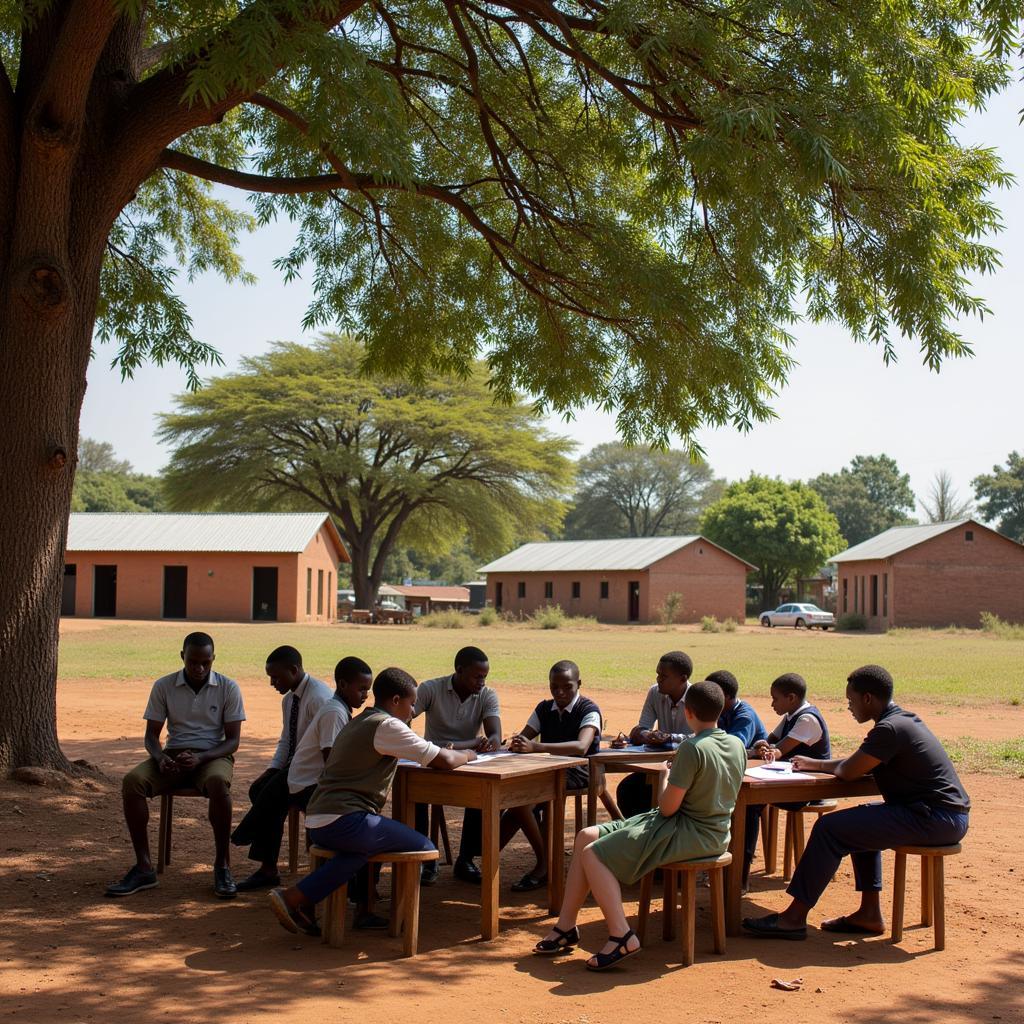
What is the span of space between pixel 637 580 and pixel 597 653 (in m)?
25.9

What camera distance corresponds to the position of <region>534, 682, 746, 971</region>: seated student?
18.7 ft

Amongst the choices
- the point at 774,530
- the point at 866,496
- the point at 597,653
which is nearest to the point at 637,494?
the point at 866,496

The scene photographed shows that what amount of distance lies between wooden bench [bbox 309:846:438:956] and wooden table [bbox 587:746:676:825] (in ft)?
4.55

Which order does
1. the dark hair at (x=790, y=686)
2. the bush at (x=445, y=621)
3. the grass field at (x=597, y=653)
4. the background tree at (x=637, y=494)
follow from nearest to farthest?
the dark hair at (x=790, y=686) → the grass field at (x=597, y=653) → the bush at (x=445, y=621) → the background tree at (x=637, y=494)

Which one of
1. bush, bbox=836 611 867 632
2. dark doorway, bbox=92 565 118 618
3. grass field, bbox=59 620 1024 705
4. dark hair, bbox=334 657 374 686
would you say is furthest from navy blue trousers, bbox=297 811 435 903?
bush, bbox=836 611 867 632

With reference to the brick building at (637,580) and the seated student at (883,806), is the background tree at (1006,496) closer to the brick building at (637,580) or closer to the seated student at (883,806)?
the brick building at (637,580)

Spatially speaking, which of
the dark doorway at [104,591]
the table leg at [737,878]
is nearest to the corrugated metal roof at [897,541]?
the dark doorway at [104,591]

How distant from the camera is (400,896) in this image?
20.3 feet

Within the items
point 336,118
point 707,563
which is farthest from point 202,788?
point 707,563

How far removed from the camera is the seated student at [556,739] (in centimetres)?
713

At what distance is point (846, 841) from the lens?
6145 millimetres

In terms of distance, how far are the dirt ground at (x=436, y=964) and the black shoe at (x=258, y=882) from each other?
0.24 m

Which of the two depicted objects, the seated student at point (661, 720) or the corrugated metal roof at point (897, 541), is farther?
the corrugated metal roof at point (897, 541)

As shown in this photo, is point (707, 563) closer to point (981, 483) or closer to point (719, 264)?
point (981, 483)
